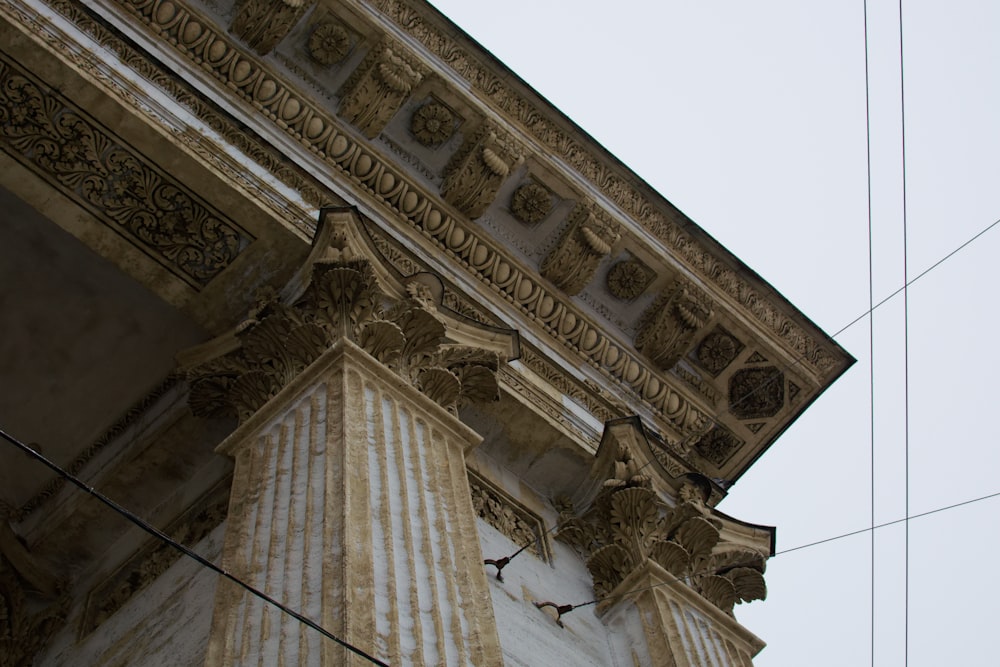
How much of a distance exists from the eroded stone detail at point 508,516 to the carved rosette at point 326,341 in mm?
791

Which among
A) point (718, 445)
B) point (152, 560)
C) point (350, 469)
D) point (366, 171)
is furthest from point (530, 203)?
point (350, 469)

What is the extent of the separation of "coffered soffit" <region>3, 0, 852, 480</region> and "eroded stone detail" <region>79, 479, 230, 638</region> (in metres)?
2.29

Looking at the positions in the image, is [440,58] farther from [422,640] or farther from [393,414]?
[422,640]

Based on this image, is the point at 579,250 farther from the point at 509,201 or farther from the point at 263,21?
the point at 263,21

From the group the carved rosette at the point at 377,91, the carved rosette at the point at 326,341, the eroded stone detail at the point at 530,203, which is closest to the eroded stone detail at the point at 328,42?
the carved rosette at the point at 377,91

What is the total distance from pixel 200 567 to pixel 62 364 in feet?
8.40

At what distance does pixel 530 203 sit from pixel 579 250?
1.86ft

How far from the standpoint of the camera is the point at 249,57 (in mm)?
10773

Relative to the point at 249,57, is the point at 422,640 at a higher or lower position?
lower

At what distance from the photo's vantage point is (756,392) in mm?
12555

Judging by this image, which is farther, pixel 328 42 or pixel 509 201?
pixel 509 201

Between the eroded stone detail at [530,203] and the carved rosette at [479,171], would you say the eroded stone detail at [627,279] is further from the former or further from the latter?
the carved rosette at [479,171]

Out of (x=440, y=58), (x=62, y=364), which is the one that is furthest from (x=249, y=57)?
(x=62, y=364)

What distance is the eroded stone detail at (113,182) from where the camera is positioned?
915cm
